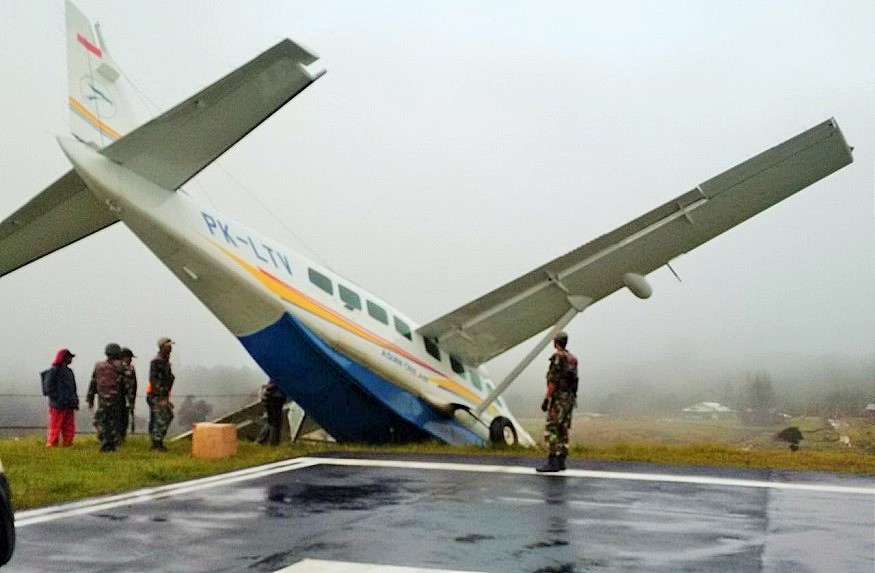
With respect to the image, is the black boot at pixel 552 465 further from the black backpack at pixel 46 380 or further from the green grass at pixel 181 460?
the black backpack at pixel 46 380

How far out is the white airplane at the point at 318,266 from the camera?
1298cm

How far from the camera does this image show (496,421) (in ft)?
57.8

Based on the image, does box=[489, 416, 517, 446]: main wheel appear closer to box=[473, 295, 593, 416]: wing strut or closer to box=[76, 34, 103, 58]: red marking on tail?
box=[473, 295, 593, 416]: wing strut

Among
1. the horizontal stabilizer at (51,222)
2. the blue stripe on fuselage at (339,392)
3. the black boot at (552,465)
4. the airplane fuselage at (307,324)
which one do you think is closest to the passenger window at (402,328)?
the airplane fuselage at (307,324)

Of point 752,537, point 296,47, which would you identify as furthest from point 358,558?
point 296,47

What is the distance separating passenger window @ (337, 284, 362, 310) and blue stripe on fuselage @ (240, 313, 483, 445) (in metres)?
1.17

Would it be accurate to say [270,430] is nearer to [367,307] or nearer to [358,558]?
[367,307]

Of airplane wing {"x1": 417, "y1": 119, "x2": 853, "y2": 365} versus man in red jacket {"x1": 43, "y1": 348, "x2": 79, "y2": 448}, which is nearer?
airplane wing {"x1": 417, "y1": 119, "x2": 853, "y2": 365}

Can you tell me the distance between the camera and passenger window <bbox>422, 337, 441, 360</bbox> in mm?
18484

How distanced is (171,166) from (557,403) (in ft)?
22.3

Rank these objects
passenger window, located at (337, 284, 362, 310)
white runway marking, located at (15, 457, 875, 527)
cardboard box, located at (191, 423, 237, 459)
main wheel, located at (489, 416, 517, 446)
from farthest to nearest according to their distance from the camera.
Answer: main wheel, located at (489, 416, 517, 446) → passenger window, located at (337, 284, 362, 310) → cardboard box, located at (191, 423, 237, 459) → white runway marking, located at (15, 457, 875, 527)

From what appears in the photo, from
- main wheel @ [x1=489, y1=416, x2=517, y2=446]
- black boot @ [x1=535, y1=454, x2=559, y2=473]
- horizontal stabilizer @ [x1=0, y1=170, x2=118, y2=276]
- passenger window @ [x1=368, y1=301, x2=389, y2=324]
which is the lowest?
black boot @ [x1=535, y1=454, x2=559, y2=473]

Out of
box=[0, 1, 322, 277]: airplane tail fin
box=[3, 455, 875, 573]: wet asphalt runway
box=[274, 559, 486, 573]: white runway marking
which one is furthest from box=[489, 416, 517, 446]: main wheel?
Answer: box=[274, 559, 486, 573]: white runway marking

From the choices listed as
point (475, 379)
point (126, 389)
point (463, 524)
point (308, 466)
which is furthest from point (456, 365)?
point (463, 524)
